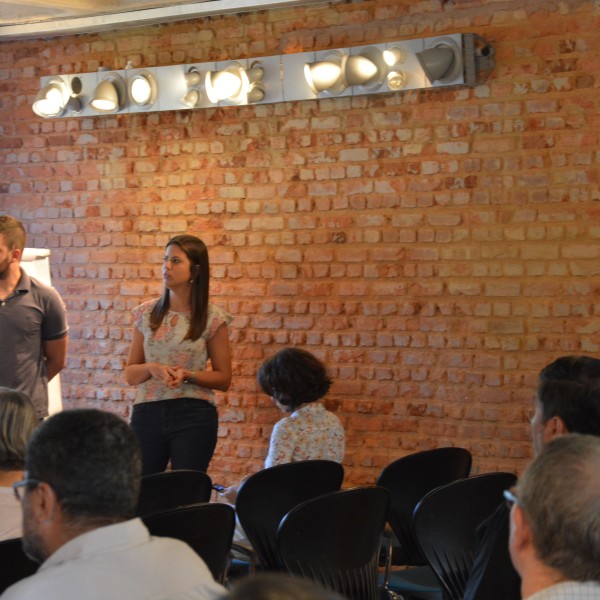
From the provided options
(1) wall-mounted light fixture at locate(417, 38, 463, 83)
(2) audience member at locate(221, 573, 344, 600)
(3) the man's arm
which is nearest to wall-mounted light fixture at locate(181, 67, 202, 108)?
(1) wall-mounted light fixture at locate(417, 38, 463, 83)

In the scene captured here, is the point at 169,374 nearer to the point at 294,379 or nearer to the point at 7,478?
the point at 294,379

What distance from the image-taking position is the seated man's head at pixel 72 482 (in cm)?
213

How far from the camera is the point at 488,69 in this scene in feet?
17.3

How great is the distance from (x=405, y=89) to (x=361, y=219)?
30.1 inches

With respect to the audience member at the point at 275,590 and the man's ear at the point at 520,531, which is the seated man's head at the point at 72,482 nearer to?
the man's ear at the point at 520,531

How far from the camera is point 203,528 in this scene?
3.07m

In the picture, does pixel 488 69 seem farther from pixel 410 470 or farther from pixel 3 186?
pixel 3 186

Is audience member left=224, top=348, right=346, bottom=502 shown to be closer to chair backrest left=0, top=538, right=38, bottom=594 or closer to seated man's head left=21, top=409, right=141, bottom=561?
chair backrest left=0, top=538, right=38, bottom=594

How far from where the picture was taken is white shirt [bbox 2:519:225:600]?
193 cm

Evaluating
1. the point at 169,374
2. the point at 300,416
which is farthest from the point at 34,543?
the point at 169,374

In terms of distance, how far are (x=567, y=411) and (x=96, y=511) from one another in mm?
1338

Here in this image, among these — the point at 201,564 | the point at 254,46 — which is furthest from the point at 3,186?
the point at 201,564

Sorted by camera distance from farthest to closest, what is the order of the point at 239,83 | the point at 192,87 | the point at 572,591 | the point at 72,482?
the point at 192,87 < the point at 239,83 < the point at 72,482 < the point at 572,591

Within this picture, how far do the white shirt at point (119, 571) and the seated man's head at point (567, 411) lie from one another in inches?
43.2
